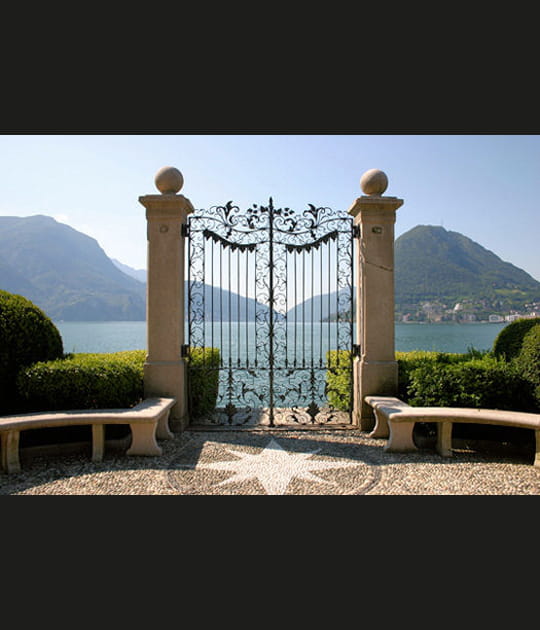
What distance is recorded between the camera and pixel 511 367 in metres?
5.53

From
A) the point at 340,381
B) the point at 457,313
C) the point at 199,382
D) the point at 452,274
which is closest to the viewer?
the point at 199,382

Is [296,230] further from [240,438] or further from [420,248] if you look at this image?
[420,248]

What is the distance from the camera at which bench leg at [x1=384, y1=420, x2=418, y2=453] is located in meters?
5.18

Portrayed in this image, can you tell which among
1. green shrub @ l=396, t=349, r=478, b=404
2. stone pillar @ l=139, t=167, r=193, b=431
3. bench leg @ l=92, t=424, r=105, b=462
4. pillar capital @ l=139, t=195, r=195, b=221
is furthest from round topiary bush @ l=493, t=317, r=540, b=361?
bench leg @ l=92, t=424, r=105, b=462

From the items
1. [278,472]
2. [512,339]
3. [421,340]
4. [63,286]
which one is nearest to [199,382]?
[278,472]

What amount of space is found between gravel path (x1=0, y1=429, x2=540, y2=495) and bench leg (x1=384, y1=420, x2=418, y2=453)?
11 cm

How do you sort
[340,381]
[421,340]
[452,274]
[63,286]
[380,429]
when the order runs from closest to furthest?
[380,429] < [340,381] < [421,340] < [452,274] < [63,286]

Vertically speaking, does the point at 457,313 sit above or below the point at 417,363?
above

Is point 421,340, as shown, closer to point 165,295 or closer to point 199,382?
point 199,382

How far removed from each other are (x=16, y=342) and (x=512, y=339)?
25.9ft

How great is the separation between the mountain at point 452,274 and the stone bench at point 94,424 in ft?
194

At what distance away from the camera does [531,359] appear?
17.4ft

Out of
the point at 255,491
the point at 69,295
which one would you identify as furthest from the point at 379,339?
the point at 69,295

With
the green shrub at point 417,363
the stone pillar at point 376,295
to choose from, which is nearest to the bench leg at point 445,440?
the green shrub at point 417,363
